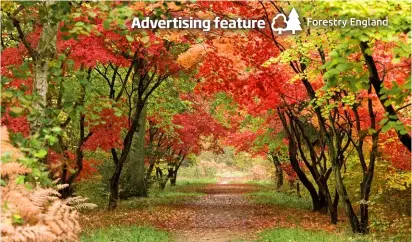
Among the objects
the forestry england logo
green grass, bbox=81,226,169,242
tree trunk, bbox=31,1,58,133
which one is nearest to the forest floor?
green grass, bbox=81,226,169,242

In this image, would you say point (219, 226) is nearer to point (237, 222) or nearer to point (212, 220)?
point (237, 222)

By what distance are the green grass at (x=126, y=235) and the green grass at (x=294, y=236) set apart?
230cm

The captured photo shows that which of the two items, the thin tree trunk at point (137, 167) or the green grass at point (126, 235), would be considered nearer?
the green grass at point (126, 235)

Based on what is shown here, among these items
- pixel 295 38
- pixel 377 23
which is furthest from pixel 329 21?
pixel 377 23

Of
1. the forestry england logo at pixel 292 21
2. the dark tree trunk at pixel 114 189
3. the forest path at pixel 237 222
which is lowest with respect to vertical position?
the forest path at pixel 237 222

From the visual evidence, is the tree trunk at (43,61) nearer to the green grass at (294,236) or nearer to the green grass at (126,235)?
the green grass at (126,235)

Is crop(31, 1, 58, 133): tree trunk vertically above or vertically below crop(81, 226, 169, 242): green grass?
above

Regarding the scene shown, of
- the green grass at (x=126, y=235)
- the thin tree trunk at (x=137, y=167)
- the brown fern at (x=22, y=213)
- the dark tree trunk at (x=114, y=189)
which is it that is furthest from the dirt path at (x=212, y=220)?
the brown fern at (x=22, y=213)

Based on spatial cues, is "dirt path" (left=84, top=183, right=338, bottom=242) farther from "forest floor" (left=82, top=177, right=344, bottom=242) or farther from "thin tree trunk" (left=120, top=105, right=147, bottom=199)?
"thin tree trunk" (left=120, top=105, right=147, bottom=199)

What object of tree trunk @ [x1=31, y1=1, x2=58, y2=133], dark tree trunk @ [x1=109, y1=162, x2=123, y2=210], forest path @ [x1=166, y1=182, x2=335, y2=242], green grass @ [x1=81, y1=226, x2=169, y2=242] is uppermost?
tree trunk @ [x1=31, y1=1, x2=58, y2=133]

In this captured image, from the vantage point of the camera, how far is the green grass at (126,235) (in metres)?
9.94

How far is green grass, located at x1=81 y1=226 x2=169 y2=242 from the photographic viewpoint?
32.6 feet

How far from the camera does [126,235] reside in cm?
1052

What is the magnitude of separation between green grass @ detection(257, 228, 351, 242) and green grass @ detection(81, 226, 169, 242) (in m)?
2.30
